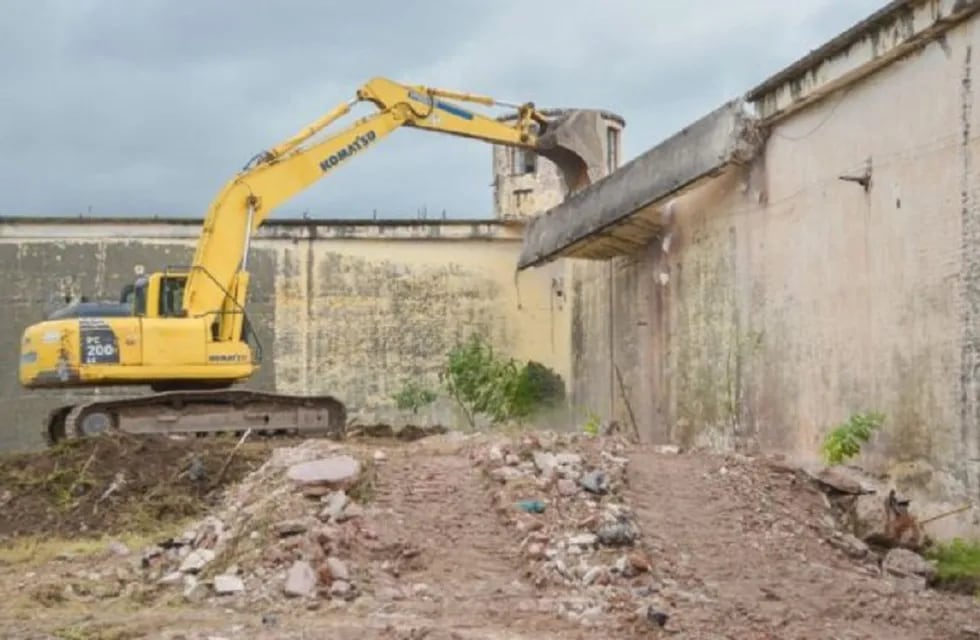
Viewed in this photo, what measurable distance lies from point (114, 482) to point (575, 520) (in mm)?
5704

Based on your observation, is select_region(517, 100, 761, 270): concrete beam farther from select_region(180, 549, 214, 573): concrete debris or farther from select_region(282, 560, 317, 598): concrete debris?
select_region(282, 560, 317, 598): concrete debris

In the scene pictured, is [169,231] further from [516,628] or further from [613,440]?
[516,628]

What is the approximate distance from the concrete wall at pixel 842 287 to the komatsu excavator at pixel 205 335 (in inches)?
179

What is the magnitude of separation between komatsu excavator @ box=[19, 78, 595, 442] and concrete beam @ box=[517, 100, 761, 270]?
2662 mm

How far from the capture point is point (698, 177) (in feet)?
48.9

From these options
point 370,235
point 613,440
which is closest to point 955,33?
point 613,440

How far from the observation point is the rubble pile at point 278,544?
8.40 m

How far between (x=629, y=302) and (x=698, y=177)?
14.6ft

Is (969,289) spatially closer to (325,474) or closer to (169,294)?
(325,474)

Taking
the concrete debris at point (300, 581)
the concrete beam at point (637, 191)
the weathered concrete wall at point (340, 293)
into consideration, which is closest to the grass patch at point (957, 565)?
the concrete debris at point (300, 581)

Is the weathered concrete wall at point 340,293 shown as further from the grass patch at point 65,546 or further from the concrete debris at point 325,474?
the concrete debris at point 325,474

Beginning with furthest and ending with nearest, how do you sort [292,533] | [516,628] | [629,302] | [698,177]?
[629,302] < [698,177] < [292,533] < [516,628]

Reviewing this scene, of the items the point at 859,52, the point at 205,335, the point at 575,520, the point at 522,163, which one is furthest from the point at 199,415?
the point at 522,163

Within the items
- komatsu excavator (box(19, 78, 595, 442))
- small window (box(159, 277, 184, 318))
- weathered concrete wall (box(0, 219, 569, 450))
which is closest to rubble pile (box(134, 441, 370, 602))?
komatsu excavator (box(19, 78, 595, 442))
